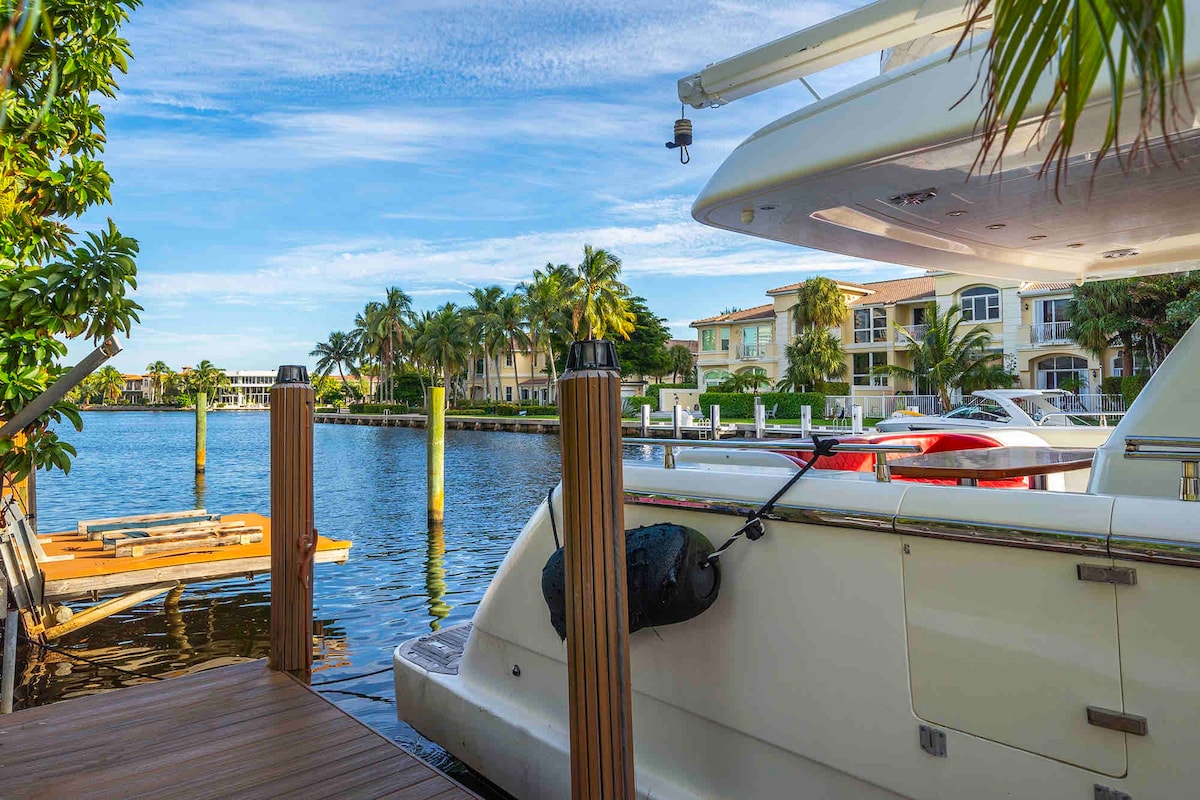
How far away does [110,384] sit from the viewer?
511ft

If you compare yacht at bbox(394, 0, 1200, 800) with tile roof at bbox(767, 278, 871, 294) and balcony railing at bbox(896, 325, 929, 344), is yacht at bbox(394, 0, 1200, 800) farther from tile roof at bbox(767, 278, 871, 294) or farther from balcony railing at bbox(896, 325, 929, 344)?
tile roof at bbox(767, 278, 871, 294)

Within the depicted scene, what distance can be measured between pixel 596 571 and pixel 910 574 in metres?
1.05

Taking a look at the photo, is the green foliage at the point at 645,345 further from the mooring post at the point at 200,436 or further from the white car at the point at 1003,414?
the white car at the point at 1003,414

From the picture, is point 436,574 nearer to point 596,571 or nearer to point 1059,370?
point 596,571

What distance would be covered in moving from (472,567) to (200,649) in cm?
484

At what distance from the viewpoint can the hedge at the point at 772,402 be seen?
140 ft

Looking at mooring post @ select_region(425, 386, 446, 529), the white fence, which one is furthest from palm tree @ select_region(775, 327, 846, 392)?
mooring post @ select_region(425, 386, 446, 529)

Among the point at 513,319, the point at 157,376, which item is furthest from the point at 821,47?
the point at 157,376

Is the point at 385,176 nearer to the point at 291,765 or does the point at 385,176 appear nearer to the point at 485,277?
the point at 485,277

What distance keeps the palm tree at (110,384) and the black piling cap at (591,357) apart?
17113 centimetres

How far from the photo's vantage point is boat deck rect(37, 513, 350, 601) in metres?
7.90

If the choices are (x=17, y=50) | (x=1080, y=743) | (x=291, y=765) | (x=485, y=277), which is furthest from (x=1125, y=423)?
(x=485, y=277)

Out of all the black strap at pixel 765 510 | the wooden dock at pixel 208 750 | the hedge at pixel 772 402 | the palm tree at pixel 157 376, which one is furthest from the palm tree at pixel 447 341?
the palm tree at pixel 157 376

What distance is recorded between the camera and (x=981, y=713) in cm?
255
